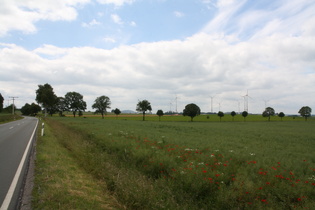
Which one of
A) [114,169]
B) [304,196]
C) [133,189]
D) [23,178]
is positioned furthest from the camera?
[114,169]

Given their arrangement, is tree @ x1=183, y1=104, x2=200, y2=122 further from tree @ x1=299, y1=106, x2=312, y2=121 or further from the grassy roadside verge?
the grassy roadside verge

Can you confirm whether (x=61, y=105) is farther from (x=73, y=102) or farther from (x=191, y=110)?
(x=191, y=110)

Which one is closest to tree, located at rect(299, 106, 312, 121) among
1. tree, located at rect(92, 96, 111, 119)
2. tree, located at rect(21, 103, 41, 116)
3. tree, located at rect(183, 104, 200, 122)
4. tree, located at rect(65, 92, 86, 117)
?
tree, located at rect(183, 104, 200, 122)

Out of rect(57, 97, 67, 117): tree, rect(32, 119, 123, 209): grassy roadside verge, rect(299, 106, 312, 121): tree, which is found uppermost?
rect(57, 97, 67, 117): tree

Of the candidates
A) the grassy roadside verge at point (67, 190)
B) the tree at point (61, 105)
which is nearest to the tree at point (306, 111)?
the grassy roadside verge at point (67, 190)

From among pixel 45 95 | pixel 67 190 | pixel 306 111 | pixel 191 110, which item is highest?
pixel 45 95

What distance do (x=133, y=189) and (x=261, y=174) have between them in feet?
14.2

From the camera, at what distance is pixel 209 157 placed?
8383mm

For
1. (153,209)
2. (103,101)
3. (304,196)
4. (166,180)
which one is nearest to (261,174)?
(304,196)

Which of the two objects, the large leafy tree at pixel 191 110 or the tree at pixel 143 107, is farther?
the tree at pixel 143 107

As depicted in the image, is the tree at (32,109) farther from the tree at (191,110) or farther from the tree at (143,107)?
the tree at (191,110)

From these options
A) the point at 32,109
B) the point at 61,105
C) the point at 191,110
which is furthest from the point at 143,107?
the point at 32,109

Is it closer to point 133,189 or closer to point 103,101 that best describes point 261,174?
point 133,189

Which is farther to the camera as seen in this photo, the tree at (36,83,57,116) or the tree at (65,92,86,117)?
the tree at (65,92,86,117)
